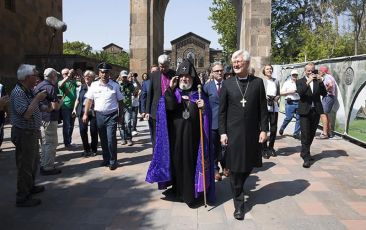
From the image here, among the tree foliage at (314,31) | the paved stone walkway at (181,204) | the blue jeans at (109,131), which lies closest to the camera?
the paved stone walkway at (181,204)

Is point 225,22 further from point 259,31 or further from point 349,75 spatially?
point 349,75

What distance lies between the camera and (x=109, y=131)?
721 centimetres

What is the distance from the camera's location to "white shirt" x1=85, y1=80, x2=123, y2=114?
7.25 metres

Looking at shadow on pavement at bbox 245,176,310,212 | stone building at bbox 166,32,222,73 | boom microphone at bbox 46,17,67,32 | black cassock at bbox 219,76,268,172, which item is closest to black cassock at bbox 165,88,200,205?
black cassock at bbox 219,76,268,172

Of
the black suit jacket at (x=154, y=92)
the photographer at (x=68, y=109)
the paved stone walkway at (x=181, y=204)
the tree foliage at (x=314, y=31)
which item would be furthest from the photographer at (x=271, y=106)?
the tree foliage at (x=314, y=31)

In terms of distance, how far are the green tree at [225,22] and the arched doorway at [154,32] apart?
31180mm

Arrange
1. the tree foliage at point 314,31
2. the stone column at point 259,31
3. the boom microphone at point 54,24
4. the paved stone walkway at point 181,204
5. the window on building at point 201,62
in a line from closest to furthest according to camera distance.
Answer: the paved stone walkway at point 181,204
the stone column at point 259,31
the boom microphone at point 54,24
the tree foliage at point 314,31
the window on building at point 201,62

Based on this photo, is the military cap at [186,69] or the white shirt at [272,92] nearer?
the military cap at [186,69]

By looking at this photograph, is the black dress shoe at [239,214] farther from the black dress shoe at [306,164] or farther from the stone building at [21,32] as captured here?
the stone building at [21,32]

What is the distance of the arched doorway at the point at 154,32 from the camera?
15.6 metres

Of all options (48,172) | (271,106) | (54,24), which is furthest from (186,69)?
(54,24)

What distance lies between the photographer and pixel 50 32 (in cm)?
2280

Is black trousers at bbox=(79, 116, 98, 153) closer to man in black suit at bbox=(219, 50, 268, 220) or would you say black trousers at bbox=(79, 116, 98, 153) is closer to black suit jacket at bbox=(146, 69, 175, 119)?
black suit jacket at bbox=(146, 69, 175, 119)

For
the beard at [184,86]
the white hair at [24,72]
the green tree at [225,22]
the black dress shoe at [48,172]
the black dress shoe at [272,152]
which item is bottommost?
the black dress shoe at [48,172]
